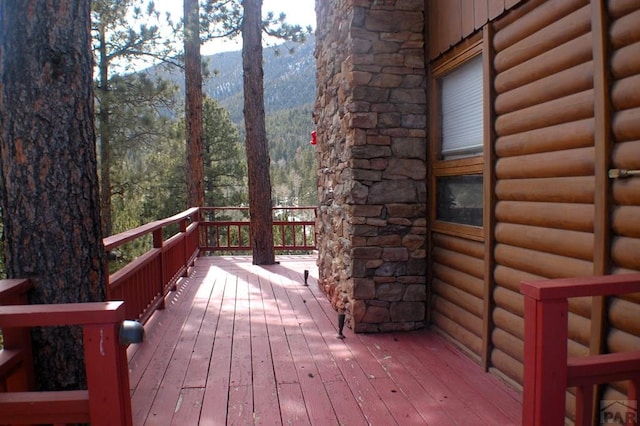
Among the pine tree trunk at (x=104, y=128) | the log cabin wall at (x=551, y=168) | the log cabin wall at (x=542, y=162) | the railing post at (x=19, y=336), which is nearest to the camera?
the railing post at (x=19, y=336)

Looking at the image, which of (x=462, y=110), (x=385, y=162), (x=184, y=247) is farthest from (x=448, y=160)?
(x=184, y=247)

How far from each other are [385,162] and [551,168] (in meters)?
1.61

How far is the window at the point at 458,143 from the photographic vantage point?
3.13 metres

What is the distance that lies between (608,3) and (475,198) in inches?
58.9

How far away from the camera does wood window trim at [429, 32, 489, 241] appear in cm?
309

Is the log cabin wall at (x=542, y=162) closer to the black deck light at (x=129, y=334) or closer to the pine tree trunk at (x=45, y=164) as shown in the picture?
the black deck light at (x=129, y=334)

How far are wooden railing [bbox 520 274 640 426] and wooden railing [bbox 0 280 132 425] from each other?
46.9 inches

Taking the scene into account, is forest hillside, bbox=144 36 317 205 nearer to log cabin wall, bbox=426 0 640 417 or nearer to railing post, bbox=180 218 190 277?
railing post, bbox=180 218 190 277

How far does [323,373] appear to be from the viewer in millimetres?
3014

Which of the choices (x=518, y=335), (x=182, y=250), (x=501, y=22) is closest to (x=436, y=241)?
(x=518, y=335)

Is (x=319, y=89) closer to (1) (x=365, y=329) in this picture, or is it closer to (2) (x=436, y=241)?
(2) (x=436, y=241)

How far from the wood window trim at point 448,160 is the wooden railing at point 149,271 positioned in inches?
92.7

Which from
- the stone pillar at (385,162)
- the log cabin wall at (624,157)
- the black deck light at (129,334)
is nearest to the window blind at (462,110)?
the stone pillar at (385,162)

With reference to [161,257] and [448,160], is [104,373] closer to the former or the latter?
[448,160]
